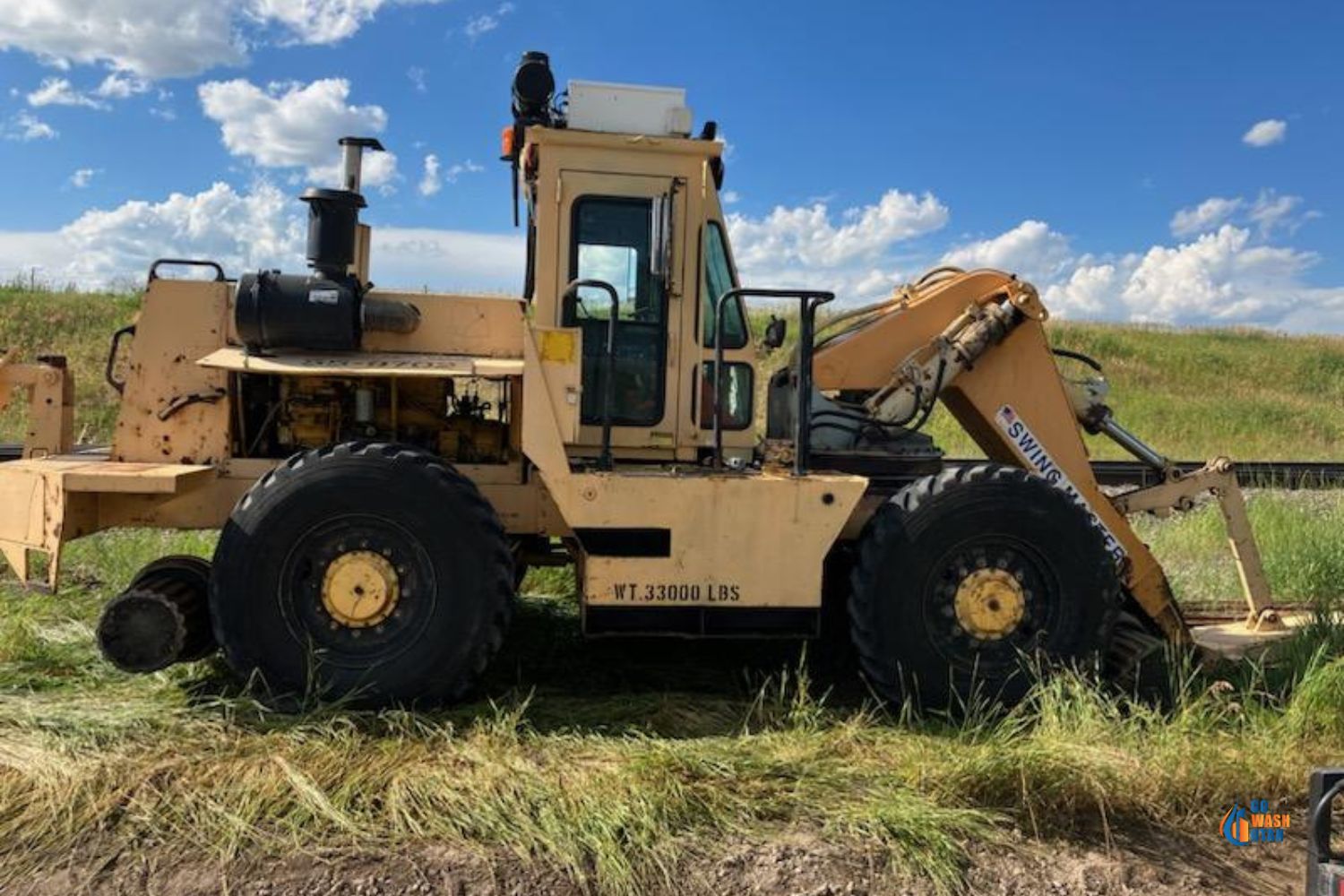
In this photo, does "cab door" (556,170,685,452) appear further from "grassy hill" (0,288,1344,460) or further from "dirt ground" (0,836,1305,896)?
"grassy hill" (0,288,1344,460)

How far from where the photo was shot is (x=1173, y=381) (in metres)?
28.0

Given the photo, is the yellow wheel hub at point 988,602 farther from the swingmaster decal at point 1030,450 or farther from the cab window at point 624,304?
the cab window at point 624,304

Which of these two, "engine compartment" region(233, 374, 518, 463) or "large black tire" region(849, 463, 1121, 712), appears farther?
"engine compartment" region(233, 374, 518, 463)

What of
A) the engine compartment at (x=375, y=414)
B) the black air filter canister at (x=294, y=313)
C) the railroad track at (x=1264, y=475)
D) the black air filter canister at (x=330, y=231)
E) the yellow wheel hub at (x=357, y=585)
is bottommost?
Result: the yellow wheel hub at (x=357, y=585)

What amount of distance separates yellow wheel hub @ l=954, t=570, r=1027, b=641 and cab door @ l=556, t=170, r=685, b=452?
5.30ft

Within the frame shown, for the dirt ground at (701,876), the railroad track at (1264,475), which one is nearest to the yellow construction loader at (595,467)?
the dirt ground at (701,876)

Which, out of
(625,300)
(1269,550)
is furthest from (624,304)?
(1269,550)

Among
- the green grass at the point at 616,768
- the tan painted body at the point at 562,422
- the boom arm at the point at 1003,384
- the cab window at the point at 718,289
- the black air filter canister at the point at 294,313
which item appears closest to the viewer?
the green grass at the point at 616,768

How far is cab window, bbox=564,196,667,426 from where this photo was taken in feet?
16.3

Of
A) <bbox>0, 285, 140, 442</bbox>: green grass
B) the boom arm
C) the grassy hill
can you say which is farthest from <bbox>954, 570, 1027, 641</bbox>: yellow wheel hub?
<bbox>0, 285, 140, 442</bbox>: green grass

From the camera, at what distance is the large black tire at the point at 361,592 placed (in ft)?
14.1

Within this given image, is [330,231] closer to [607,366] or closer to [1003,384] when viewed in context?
[607,366]

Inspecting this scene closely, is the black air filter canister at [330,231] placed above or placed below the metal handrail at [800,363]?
above

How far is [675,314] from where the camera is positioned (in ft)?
16.2
